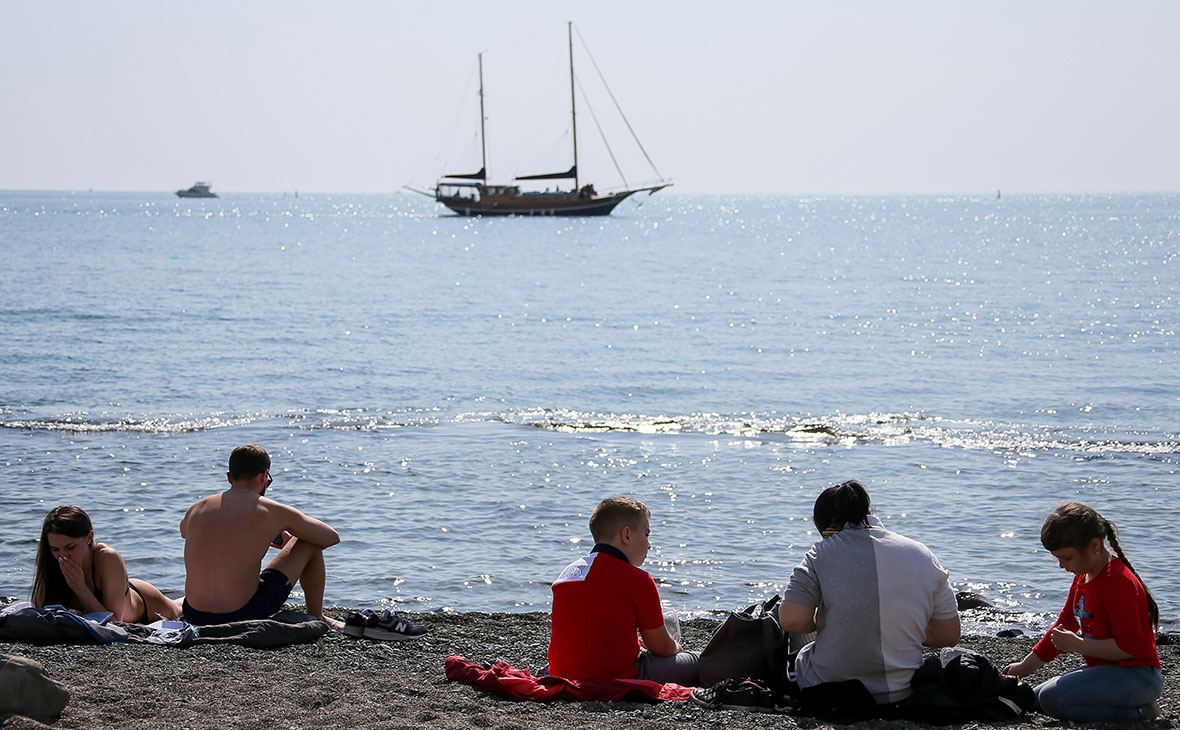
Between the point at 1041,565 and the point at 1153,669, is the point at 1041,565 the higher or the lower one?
the lower one

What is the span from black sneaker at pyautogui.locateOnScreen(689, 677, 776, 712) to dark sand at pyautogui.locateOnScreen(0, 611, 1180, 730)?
0.28 ft

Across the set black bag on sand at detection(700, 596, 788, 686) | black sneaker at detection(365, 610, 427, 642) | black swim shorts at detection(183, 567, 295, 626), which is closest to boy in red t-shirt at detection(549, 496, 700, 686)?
black bag on sand at detection(700, 596, 788, 686)

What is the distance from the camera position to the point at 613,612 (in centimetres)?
555

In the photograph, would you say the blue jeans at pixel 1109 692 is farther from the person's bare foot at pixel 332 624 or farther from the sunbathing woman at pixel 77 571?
the sunbathing woman at pixel 77 571

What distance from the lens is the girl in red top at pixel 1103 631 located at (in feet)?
16.6

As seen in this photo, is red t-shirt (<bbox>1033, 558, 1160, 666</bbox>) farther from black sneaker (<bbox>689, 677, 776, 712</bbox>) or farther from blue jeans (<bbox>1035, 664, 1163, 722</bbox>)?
black sneaker (<bbox>689, 677, 776, 712</bbox>)

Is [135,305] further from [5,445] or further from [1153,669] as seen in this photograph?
[1153,669]

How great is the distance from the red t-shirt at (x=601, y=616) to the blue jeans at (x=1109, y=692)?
181cm

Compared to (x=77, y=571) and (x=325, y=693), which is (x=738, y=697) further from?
(x=77, y=571)

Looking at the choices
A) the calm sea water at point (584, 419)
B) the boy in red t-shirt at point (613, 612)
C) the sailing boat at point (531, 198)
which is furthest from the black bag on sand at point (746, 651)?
the sailing boat at point (531, 198)

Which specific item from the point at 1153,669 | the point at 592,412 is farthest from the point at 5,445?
the point at 1153,669

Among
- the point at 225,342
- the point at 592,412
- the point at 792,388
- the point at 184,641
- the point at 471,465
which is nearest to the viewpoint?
the point at 184,641

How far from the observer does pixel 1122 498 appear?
1228 centimetres

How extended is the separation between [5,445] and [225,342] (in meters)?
13.3
